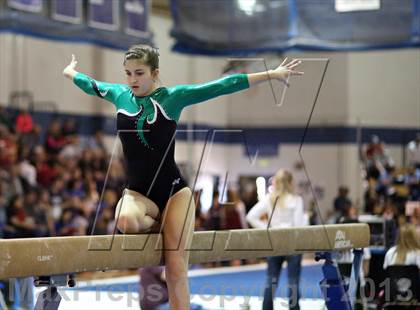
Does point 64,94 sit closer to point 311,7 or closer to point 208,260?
point 311,7

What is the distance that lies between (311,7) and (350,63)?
874 cm

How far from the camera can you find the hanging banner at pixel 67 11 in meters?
11.6

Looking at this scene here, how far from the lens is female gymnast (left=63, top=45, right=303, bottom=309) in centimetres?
475

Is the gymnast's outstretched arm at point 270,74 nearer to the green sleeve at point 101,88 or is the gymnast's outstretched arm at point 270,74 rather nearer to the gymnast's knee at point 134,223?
the green sleeve at point 101,88

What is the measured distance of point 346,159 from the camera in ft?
65.3

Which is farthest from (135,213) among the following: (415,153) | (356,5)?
(415,153)

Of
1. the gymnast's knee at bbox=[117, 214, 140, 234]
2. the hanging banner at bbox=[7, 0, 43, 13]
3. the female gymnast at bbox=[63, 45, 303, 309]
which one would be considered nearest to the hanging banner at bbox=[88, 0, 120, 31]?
the hanging banner at bbox=[7, 0, 43, 13]

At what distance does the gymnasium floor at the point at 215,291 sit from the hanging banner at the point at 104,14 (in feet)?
12.6

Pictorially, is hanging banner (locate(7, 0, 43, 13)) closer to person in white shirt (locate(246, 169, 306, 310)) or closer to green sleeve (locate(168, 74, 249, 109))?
person in white shirt (locate(246, 169, 306, 310))

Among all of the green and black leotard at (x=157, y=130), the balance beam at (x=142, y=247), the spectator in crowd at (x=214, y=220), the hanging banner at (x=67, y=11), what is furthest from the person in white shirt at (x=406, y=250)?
the spectator in crowd at (x=214, y=220)

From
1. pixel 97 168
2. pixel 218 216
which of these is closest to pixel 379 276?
pixel 218 216

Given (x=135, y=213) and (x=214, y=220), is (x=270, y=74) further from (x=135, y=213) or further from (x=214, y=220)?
(x=214, y=220)

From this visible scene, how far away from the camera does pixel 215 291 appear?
10766mm

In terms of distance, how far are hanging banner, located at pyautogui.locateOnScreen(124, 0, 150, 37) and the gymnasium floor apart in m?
3.88
